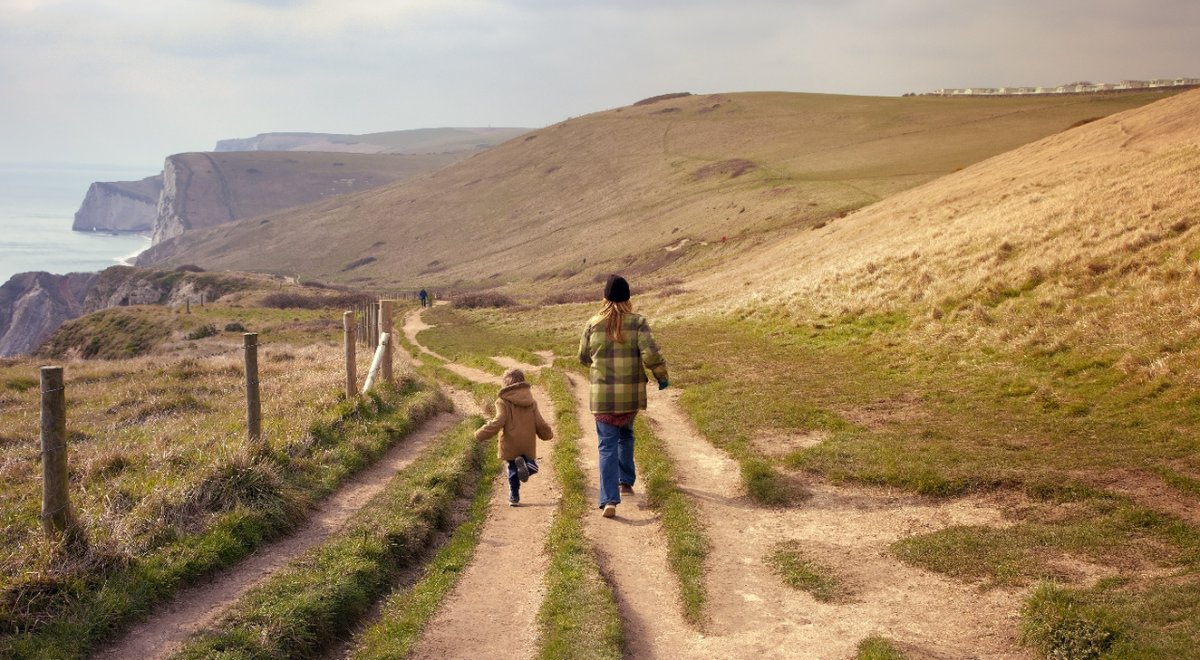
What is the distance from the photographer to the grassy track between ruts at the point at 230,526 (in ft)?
23.4

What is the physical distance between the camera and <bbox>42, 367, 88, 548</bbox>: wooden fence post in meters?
8.10

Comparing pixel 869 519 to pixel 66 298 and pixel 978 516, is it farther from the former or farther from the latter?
pixel 66 298

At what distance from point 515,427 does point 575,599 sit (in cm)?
376

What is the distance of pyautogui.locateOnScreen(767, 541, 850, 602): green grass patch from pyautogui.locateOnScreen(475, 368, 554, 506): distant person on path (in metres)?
3.76

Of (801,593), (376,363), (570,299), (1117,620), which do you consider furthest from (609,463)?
(570,299)

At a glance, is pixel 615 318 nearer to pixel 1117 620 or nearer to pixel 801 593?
pixel 801 593

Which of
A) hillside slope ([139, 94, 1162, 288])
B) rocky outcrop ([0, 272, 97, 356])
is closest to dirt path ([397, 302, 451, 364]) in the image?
hillside slope ([139, 94, 1162, 288])

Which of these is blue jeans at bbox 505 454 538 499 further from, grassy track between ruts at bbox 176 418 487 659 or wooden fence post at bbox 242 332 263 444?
wooden fence post at bbox 242 332 263 444

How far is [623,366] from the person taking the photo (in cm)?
1080

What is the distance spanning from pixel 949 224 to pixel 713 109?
12814cm

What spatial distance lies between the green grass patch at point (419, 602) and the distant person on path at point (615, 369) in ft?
6.20

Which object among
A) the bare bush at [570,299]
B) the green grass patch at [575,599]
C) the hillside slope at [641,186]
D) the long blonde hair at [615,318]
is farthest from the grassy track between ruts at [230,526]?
the hillside slope at [641,186]

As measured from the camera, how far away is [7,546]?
322 inches

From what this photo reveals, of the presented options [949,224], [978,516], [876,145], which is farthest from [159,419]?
[876,145]
